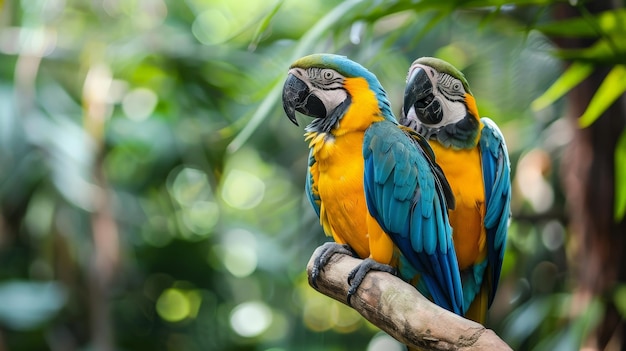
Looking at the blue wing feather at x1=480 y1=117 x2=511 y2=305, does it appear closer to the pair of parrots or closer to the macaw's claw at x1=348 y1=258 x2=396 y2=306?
the pair of parrots

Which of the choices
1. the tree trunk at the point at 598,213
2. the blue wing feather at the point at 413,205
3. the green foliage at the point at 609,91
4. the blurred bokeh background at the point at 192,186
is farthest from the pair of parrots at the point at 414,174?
the tree trunk at the point at 598,213

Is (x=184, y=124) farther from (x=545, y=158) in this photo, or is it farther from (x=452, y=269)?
(x=452, y=269)

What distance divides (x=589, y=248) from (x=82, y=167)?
1.25 m

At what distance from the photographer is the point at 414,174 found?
2.42 ft

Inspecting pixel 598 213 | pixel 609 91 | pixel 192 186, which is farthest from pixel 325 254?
pixel 192 186

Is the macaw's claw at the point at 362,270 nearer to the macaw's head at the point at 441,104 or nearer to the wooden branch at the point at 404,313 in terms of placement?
the wooden branch at the point at 404,313

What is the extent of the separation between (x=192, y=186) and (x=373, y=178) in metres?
1.82

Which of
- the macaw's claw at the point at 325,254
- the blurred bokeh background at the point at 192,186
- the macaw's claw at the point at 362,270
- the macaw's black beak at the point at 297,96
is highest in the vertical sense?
the macaw's black beak at the point at 297,96

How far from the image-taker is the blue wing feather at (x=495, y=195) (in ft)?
2.52

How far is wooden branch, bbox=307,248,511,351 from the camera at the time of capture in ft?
2.01

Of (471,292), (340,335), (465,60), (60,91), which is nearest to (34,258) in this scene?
(60,91)

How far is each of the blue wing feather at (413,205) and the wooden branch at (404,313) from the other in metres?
0.04

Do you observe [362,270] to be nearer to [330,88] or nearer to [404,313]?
[404,313]

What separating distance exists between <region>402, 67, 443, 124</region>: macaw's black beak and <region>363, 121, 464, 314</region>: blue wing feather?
0.11 feet
